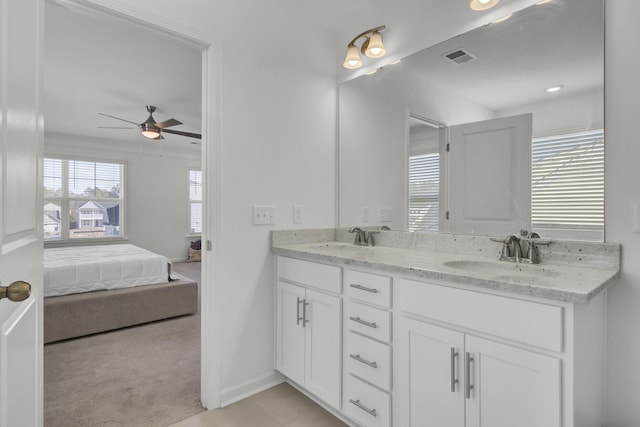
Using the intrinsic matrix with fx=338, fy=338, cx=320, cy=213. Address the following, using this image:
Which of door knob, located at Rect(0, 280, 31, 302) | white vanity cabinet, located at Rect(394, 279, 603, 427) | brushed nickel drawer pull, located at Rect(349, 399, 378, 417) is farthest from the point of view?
brushed nickel drawer pull, located at Rect(349, 399, 378, 417)

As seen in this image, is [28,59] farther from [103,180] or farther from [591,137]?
[103,180]

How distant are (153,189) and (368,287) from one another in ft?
20.5

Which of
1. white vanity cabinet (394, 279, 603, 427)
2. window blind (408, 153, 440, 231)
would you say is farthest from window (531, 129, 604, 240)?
window blind (408, 153, 440, 231)

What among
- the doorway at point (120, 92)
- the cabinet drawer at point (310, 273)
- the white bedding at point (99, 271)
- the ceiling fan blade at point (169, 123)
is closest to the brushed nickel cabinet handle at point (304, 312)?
the cabinet drawer at point (310, 273)

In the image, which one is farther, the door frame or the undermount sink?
the door frame

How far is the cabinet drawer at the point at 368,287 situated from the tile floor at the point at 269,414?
2.38 ft

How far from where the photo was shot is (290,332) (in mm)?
2033

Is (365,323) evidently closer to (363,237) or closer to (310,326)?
(310,326)

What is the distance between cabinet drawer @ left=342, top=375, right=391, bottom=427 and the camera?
59.1 inches

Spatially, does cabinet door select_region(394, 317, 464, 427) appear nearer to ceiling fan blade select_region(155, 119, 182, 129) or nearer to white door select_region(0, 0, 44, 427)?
white door select_region(0, 0, 44, 427)

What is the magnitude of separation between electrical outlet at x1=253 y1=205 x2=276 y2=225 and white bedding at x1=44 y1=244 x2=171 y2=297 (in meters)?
2.04

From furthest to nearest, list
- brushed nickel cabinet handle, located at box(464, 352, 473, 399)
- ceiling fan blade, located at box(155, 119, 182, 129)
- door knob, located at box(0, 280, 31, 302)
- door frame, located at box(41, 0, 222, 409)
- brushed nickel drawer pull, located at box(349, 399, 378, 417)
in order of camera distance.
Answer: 1. ceiling fan blade, located at box(155, 119, 182, 129)
2. door frame, located at box(41, 0, 222, 409)
3. brushed nickel drawer pull, located at box(349, 399, 378, 417)
4. brushed nickel cabinet handle, located at box(464, 352, 473, 399)
5. door knob, located at box(0, 280, 31, 302)

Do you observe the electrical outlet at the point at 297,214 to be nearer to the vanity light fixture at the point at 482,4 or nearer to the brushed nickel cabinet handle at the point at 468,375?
the brushed nickel cabinet handle at the point at 468,375

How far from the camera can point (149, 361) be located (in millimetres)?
2496
